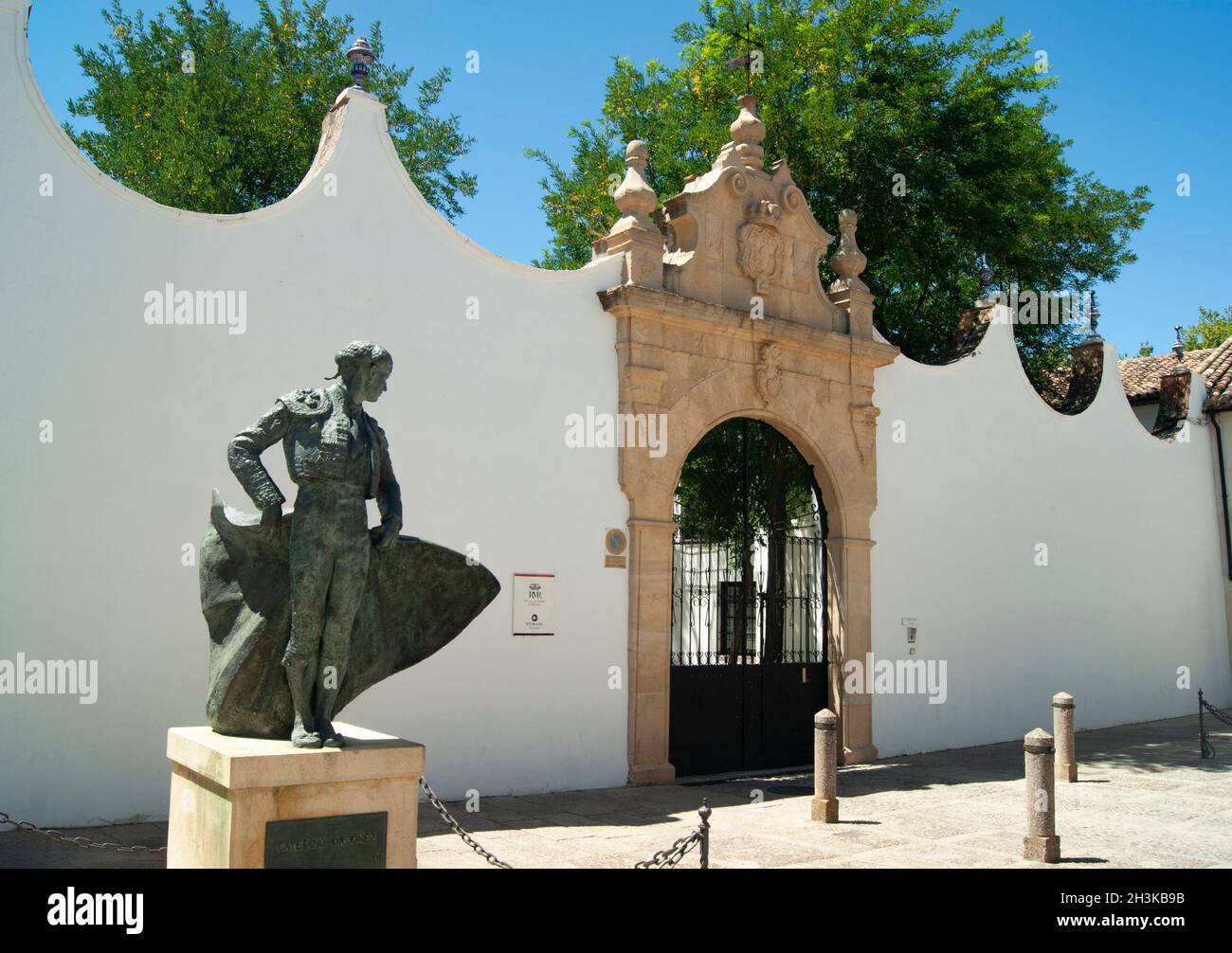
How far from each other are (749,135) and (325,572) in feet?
29.3

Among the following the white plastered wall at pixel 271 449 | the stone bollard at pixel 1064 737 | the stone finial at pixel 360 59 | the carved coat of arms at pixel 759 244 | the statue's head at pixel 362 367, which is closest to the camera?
the statue's head at pixel 362 367

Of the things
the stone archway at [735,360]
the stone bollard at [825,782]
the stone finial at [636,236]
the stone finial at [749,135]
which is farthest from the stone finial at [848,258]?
the stone bollard at [825,782]

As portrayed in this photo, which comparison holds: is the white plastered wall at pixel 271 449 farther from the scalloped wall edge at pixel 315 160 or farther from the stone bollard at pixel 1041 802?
the stone bollard at pixel 1041 802

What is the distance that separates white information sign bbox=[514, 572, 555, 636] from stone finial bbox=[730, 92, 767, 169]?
538 cm

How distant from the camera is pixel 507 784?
950 cm

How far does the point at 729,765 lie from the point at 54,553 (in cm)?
682

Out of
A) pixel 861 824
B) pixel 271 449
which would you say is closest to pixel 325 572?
pixel 271 449

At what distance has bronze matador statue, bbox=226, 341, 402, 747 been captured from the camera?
494 centimetres

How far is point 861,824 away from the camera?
338 inches

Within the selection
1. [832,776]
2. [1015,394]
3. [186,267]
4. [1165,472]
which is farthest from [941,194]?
[186,267]

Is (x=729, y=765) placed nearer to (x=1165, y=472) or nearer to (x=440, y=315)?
(x=440, y=315)

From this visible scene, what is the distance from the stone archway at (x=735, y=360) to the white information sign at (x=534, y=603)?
94 cm

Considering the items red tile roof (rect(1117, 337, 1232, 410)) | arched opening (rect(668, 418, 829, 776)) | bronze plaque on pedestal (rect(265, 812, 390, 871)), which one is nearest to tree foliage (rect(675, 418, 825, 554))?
arched opening (rect(668, 418, 829, 776))

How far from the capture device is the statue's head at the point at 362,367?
5250mm
